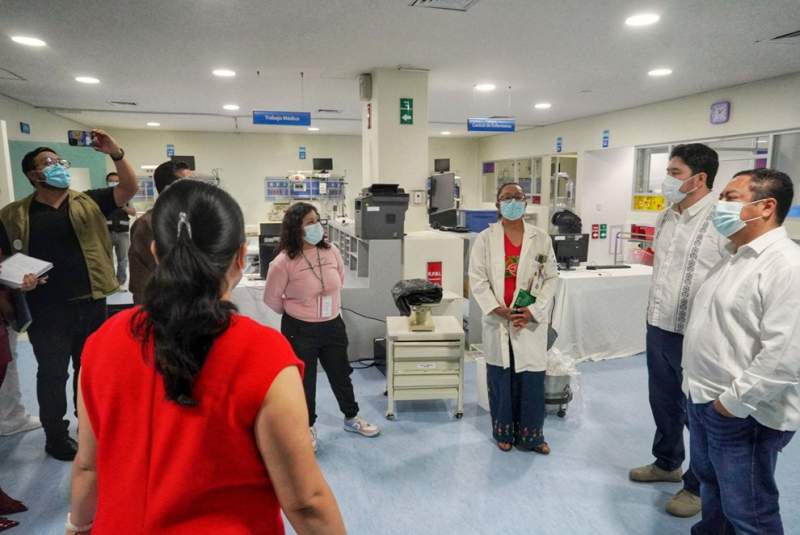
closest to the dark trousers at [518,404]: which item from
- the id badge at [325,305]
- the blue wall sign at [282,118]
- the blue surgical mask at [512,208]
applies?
the blue surgical mask at [512,208]

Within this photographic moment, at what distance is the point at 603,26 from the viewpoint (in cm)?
388

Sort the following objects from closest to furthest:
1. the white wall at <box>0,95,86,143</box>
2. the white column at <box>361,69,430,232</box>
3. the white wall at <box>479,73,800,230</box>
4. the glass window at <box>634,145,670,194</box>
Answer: the white column at <box>361,69,430,232</box>, the white wall at <box>479,73,800,230</box>, the white wall at <box>0,95,86,143</box>, the glass window at <box>634,145,670,194</box>

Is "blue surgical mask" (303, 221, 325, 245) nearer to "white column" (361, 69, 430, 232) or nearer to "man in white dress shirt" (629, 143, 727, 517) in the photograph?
"man in white dress shirt" (629, 143, 727, 517)

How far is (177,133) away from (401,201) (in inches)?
332

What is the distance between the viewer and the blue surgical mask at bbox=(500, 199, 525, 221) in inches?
109

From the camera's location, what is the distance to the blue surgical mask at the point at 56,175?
238 cm

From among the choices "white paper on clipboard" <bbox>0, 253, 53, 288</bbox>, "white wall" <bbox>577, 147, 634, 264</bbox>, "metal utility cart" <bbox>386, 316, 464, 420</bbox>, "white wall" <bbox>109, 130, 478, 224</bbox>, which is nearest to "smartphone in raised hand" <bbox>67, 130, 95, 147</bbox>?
"white paper on clipboard" <bbox>0, 253, 53, 288</bbox>

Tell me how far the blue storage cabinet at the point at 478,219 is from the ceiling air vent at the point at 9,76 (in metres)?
5.16

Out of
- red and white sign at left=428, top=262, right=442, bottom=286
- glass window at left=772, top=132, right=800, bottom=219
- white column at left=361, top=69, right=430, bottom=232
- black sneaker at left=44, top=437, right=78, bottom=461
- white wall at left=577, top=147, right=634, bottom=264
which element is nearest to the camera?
black sneaker at left=44, top=437, right=78, bottom=461

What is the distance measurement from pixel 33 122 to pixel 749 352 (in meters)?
8.96

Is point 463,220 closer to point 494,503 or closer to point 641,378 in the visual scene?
point 641,378

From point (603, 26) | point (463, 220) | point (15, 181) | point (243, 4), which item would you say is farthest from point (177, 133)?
point (603, 26)

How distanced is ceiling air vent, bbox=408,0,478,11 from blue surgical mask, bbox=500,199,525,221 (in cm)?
151

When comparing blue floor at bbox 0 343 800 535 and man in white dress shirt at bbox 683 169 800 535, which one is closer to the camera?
man in white dress shirt at bbox 683 169 800 535
